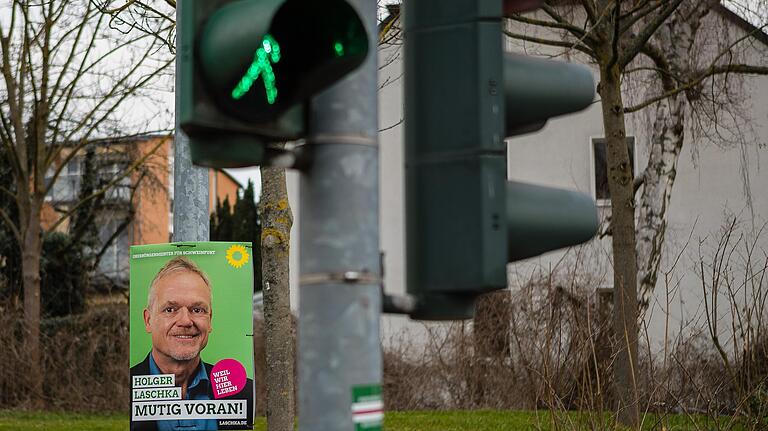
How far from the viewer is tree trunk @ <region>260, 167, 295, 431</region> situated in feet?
35.0

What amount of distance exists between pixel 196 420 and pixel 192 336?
645mm

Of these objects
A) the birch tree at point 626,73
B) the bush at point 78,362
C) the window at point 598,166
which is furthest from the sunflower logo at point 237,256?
the window at point 598,166

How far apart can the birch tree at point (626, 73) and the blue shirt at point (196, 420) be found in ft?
10.7

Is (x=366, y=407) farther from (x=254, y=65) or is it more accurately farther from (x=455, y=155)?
(x=254, y=65)

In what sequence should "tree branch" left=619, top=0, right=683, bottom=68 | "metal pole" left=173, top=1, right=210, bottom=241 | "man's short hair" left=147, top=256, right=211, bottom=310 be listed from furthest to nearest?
"tree branch" left=619, top=0, right=683, bottom=68 < "metal pole" left=173, top=1, right=210, bottom=241 < "man's short hair" left=147, top=256, right=211, bottom=310

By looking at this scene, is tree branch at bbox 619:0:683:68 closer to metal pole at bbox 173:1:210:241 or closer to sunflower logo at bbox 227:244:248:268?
metal pole at bbox 173:1:210:241

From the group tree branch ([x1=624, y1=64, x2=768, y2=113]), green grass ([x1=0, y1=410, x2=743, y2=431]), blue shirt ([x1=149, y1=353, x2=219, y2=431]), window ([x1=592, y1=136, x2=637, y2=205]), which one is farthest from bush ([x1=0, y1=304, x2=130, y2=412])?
blue shirt ([x1=149, y1=353, x2=219, y2=431])

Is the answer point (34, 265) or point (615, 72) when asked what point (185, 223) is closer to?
point (615, 72)

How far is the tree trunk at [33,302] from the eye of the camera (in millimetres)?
22984

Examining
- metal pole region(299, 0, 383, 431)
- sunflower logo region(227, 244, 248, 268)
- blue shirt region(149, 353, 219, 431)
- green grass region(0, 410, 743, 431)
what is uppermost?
sunflower logo region(227, 244, 248, 268)

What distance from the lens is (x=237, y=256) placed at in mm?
9125

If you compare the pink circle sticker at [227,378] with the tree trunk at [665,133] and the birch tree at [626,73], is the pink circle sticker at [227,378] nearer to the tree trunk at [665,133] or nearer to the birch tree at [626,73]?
the birch tree at [626,73]

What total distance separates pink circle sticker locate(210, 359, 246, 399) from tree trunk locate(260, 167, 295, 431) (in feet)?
5.10

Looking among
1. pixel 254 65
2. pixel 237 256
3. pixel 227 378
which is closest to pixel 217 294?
pixel 237 256
